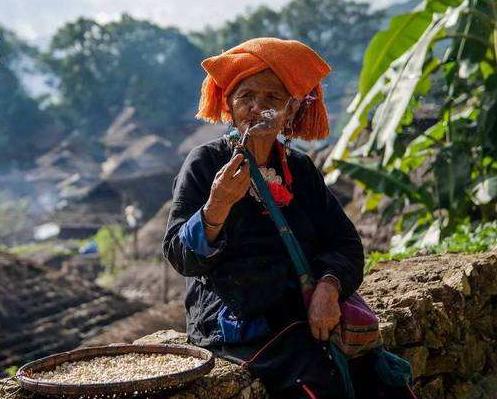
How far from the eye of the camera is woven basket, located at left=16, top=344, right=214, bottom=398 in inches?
67.7

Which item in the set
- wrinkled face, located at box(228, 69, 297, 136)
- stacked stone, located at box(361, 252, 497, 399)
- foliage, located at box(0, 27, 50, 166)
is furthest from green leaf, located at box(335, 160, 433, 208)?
foliage, located at box(0, 27, 50, 166)

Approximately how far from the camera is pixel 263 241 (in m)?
2.18

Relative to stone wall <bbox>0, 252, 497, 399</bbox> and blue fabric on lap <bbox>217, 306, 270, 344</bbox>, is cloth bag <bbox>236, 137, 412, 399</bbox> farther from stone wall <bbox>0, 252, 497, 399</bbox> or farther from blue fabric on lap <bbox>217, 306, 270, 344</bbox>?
stone wall <bbox>0, 252, 497, 399</bbox>

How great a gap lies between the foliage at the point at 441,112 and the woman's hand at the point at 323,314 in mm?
3335

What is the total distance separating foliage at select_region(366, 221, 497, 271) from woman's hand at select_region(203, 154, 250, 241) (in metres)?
2.51

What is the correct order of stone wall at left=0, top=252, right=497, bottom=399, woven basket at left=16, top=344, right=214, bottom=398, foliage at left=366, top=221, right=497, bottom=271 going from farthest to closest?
foliage at left=366, top=221, right=497, bottom=271 → stone wall at left=0, top=252, right=497, bottom=399 → woven basket at left=16, top=344, right=214, bottom=398

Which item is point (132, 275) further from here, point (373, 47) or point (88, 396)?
point (88, 396)

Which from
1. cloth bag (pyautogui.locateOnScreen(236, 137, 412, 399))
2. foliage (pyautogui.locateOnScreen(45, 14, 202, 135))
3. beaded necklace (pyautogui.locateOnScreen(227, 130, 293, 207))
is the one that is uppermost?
foliage (pyautogui.locateOnScreen(45, 14, 202, 135))

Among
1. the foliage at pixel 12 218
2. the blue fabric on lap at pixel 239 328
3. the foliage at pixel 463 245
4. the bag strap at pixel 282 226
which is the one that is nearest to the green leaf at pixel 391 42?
the foliage at pixel 463 245

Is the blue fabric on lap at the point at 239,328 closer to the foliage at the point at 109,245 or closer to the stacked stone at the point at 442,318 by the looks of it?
the stacked stone at the point at 442,318

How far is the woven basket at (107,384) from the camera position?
172 cm

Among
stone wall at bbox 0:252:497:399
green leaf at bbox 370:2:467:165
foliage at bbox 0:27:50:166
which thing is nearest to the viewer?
stone wall at bbox 0:252:497:399

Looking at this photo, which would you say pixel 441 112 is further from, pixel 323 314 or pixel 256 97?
pixel 323 314

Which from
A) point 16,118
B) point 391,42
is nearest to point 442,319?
point 391,42
